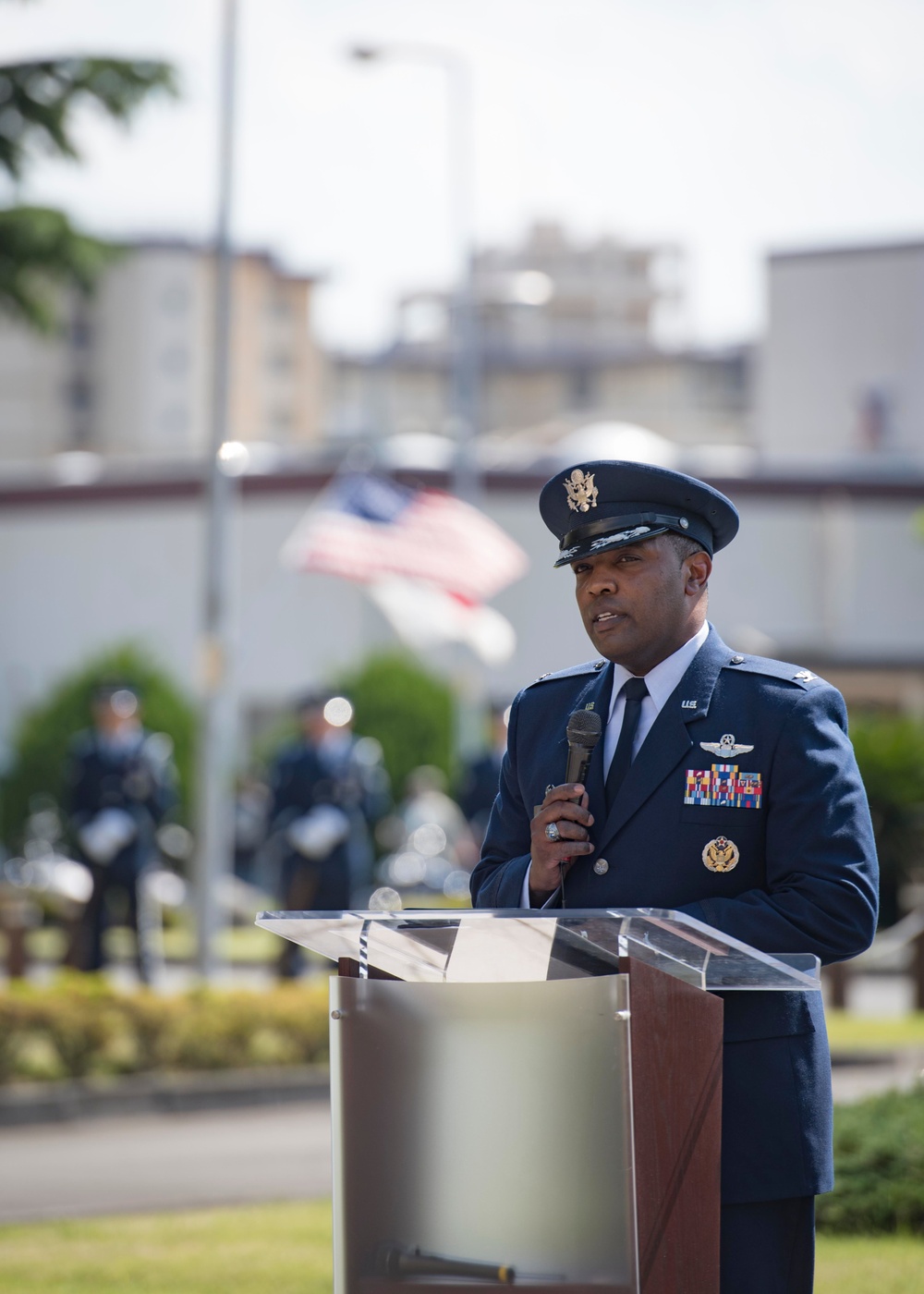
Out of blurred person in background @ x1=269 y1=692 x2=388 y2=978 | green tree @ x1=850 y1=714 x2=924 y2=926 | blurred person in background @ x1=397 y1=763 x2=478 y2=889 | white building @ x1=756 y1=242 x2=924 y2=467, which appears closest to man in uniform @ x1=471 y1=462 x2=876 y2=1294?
blurred person in background @ x1=269 y1=692 x2=388 y2=978

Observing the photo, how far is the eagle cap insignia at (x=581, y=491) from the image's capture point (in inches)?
145

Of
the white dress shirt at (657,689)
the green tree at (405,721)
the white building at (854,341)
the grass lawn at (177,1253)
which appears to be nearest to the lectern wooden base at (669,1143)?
the white dress shirt at (657,689)

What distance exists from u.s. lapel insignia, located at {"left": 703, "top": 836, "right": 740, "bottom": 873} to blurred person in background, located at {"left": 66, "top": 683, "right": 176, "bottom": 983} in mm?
12598

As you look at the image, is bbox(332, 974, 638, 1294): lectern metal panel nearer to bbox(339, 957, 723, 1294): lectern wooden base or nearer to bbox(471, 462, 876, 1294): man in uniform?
bbox(339, 957, 723, 1294): lectern wooden base

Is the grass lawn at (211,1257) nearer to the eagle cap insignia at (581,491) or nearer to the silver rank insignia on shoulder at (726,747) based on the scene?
the silver rank insignia on shoulder at (726,747)

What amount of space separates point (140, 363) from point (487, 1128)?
86.3m

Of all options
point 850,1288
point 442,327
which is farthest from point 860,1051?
point 442,327

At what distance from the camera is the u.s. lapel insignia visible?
352 centimetres

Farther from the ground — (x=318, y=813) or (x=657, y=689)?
(x=657, y=689)

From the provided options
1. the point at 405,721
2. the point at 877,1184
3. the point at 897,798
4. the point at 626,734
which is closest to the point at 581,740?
the point at 626,734

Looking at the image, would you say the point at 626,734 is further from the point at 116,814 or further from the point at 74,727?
the point at 74,727

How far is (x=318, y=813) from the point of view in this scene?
1611 centimetres

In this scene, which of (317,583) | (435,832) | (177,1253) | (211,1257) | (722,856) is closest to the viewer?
(722,856)

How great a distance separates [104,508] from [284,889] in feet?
65.0
